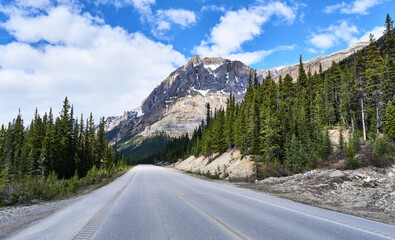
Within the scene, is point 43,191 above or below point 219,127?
below

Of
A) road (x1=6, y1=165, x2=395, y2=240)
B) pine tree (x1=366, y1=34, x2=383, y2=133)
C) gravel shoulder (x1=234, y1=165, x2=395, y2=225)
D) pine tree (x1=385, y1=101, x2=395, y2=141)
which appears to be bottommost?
gravel shoulder (x1=234, y1=165, x2=395, y2=225)

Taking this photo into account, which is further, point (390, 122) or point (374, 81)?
point (374, 81)

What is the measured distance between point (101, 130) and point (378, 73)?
6525 centimetres

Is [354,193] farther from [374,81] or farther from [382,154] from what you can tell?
[374,81]

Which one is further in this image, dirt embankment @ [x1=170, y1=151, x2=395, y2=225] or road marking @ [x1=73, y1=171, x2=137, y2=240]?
dirt embankment @ [x1=170, y1=151, x2=395, y2=225]

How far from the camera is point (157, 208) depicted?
10.1 metres

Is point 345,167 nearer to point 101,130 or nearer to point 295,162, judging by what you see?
point 295,162

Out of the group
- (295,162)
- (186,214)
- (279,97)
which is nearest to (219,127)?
(279,97)

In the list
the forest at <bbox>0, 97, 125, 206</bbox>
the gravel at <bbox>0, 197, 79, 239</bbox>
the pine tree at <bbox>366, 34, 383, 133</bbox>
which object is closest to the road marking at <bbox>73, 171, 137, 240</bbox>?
the gravel at <bbox>0, 197, 79, 239</bbox>

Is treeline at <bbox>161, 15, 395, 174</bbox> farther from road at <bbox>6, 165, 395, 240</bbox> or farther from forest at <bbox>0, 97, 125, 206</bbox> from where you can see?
forest at <bbox>0, 97, 125, 206</bbox>

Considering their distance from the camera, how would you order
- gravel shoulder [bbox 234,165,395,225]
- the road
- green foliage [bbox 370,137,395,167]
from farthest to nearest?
green foliage [bbox 370,137,395,167], gravel shoulder [bbox 234,165,395,225], the road

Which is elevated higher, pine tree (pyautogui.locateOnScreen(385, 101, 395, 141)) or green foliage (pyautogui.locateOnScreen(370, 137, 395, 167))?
pine tree (pyautogui.locateOnScreen(385, 101, 395, 141))

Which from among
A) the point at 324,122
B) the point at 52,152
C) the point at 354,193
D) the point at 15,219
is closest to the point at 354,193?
the point at 354,193

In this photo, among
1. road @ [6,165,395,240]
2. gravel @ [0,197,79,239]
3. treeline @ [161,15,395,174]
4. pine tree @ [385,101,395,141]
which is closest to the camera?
road @ [6,165,395,240]
